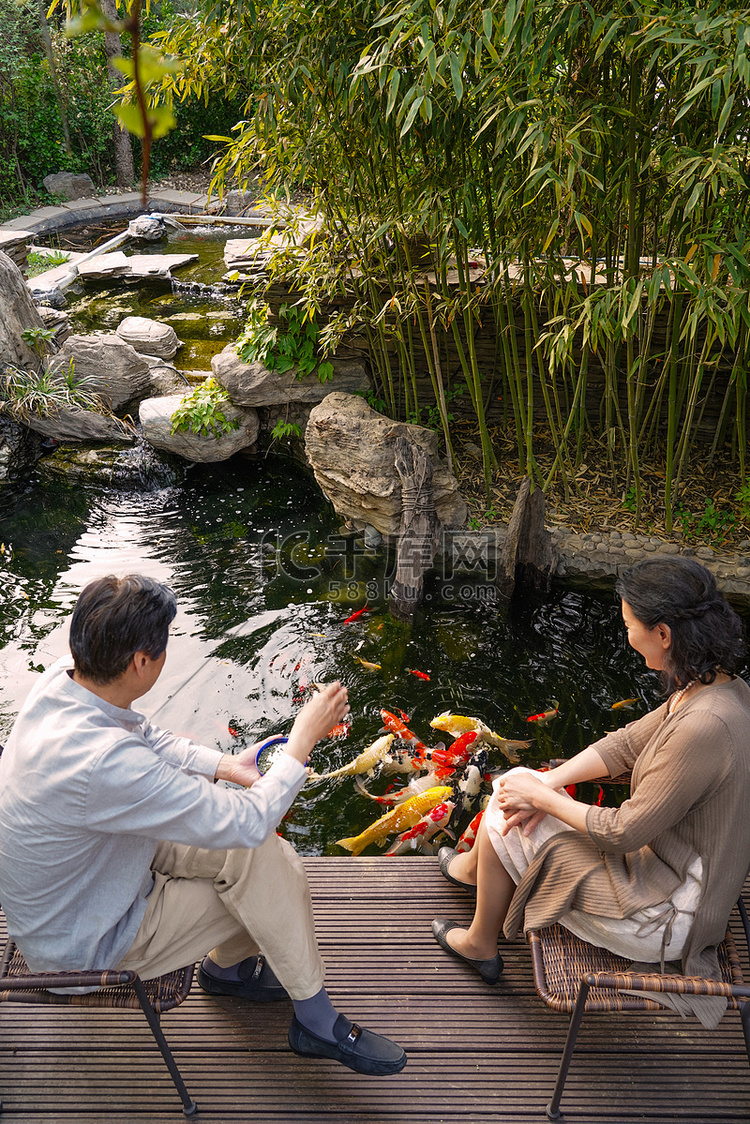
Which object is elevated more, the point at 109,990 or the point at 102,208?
the point at 102,208

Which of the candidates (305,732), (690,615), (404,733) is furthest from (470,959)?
(404,733)

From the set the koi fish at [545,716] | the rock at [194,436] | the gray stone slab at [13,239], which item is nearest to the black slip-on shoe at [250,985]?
the koi fish at [545,716]

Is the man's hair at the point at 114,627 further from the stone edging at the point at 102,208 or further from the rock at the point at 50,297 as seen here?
the stone edging at the point at 102,208

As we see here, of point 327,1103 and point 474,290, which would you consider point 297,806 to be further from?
point 474,290

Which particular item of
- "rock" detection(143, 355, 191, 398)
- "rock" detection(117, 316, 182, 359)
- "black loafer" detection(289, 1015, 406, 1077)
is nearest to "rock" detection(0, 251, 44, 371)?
"rock" detection(117, 316, 182, 359)

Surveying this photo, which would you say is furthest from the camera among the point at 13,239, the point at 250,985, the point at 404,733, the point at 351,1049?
the point at 13,239

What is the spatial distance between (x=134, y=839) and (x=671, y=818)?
3.39ft

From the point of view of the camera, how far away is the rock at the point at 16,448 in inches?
207

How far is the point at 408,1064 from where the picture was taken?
1.71 metres

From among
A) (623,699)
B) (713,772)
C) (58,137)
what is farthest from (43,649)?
(58,137)

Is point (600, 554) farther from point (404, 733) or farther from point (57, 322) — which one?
point (57, 322)

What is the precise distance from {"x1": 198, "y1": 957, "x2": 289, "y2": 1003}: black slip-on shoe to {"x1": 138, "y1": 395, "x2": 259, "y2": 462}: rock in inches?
150

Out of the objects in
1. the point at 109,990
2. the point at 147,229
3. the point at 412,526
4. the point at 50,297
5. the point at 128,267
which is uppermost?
the point at 147,229

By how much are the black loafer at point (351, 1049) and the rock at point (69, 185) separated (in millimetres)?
12616
